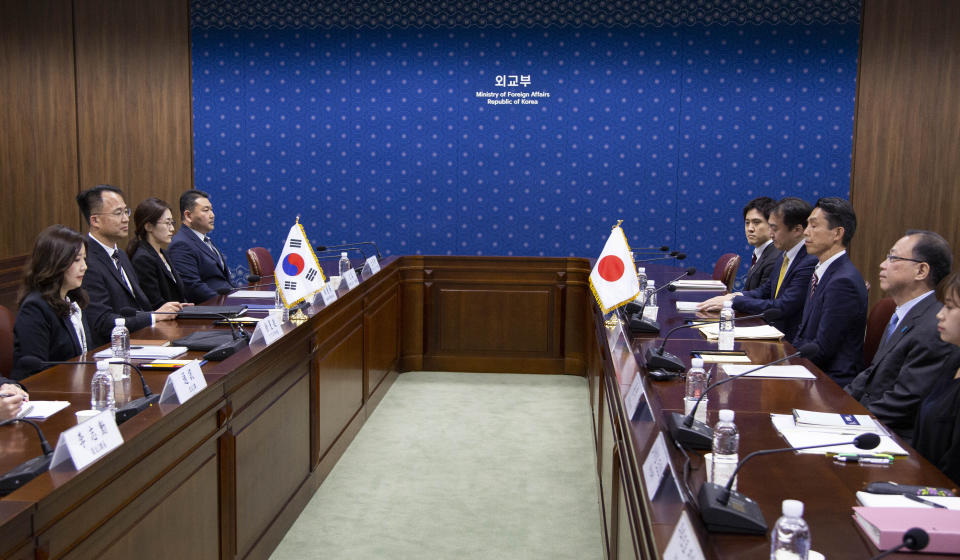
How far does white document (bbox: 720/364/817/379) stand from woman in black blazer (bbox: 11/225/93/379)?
8.12 ft

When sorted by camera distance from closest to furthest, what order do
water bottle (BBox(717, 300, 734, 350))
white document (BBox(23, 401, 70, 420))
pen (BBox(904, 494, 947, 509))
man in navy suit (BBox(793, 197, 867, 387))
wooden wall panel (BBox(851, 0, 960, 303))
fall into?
pen (BBox(904, 494, 947, 509)) → white document (BBox(23, 401, 70, 420)) → water bottle (BBox(717, 300, 734, 350)) → man in navy suit (BBox(793, 197, 867, 387)) → wooden wall panel (BBox(851, 0, 960, 303))

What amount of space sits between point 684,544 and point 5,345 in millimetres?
2843

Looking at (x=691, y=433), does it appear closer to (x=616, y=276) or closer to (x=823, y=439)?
(x=823, y=439)

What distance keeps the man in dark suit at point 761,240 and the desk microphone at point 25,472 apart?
14.5 feet

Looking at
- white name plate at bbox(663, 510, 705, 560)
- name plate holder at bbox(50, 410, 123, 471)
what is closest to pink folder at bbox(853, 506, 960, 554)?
white name plate at bbox(663, 510, 705, 560)

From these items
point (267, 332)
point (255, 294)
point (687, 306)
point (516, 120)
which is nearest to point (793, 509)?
point (267, 332)

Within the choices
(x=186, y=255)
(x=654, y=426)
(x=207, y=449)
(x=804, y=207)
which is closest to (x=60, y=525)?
(x=207, y=449)

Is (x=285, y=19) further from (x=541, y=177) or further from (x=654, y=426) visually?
(x=654, y=426)

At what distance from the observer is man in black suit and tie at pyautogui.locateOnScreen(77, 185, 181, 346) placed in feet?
13.0

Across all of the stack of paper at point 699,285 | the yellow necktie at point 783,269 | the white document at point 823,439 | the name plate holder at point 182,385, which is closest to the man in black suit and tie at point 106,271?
the name plate holder at point 182,385

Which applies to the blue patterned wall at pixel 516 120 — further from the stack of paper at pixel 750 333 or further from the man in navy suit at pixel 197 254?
the stack of paper at pixel 750 333

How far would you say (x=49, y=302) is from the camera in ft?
10.5

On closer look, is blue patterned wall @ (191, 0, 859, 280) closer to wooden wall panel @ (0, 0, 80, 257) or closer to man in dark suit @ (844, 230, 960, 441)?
wooden wall panel @ (0, 0, 80, 257)

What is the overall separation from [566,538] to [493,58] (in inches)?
180
